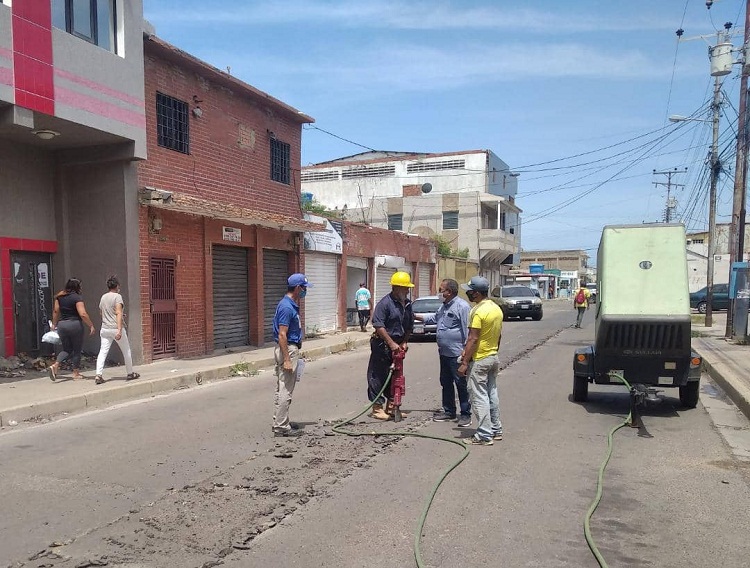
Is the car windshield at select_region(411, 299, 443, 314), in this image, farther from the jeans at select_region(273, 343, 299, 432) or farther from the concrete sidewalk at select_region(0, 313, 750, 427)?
the jeans at select_region(273, 343, 299, 432)

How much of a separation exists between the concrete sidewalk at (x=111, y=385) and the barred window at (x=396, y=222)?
28171 mm

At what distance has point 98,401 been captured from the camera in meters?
8.48

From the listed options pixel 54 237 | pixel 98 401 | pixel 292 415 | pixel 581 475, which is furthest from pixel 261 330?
pixel 581 475

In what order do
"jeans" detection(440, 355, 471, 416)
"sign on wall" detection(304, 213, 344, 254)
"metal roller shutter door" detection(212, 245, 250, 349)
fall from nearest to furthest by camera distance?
"jeans" detection(440, 355, 471, 416), "metal roller shutter door" detection(212, 245, 250, 349), "sign on wall" detection(304, 213, 344, 254)

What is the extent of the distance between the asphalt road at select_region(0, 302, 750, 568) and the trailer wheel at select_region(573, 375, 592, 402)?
53 cm

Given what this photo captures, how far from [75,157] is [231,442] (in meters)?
8.05

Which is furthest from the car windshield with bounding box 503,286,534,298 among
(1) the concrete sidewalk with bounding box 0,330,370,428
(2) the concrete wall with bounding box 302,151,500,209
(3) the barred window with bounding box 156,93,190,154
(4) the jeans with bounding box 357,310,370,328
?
(3) the barred window with bounding box 156,93,190,154

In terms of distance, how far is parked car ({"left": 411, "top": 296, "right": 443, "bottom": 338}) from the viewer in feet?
58.5

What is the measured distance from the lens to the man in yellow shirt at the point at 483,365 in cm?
602

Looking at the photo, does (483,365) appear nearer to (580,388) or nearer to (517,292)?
(580,388)

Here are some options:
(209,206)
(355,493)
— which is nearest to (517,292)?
(209,206)

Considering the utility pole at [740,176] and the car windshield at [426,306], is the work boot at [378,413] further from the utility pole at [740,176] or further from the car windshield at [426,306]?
the utility pole at [740,176]

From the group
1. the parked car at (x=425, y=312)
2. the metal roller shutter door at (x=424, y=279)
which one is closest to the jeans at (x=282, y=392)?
the parked car at (x=425, y=312)

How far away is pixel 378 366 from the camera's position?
23.7ft
